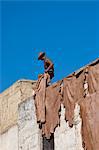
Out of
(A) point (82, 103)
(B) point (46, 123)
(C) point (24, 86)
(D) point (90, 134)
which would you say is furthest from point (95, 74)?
(C) point (24, 86)

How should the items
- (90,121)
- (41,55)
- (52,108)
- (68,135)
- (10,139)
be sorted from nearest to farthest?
1. (90,121)
2. (68,135)
3. (52,108)
4. (41,55)
5. (10,139)

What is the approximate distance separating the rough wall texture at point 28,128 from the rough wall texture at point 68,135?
1.25 m

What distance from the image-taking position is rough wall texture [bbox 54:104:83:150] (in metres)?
12.0

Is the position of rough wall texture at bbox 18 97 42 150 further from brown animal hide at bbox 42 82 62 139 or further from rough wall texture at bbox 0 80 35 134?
rough wall texture at bbox 0 80 35 134

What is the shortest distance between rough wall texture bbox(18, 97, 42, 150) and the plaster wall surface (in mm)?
699

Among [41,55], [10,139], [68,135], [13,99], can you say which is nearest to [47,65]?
[41,55]

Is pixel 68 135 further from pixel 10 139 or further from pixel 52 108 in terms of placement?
pixel 10 139

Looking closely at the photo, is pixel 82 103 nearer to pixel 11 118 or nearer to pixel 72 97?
pixel 72 97

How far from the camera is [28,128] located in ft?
47.7

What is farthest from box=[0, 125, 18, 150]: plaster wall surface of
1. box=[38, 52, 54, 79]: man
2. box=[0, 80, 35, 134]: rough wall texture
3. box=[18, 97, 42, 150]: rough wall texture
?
box=[38, 52, 54, 79]: man

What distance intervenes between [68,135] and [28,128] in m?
2.40

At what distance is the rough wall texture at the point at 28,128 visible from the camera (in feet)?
46.1

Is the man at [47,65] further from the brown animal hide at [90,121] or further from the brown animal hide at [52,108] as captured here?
the brown animal hide at [90,121]

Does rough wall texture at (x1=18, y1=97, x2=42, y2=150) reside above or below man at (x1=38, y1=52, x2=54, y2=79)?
below
